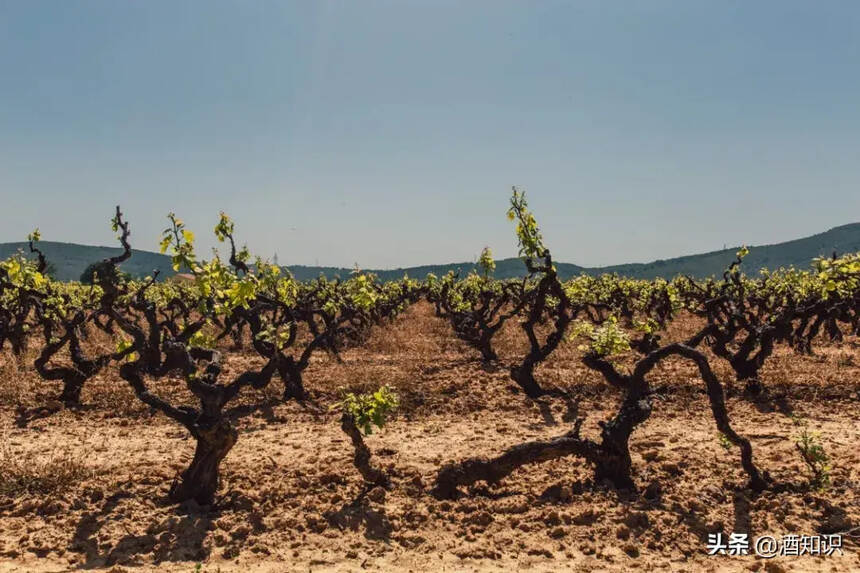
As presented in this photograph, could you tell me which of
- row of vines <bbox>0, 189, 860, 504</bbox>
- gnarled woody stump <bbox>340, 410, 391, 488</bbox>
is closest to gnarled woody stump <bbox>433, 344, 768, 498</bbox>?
row of vines <bbox>0, 189, 860, 504</bbox>

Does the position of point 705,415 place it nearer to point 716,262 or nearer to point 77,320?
point 77,320

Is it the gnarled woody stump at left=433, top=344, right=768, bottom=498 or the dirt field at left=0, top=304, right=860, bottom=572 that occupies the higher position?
the gnarled woody stump at left=433, top=344, right=768, bottom=498

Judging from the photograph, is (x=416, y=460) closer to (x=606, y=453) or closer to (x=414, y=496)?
(x=414, y=496)

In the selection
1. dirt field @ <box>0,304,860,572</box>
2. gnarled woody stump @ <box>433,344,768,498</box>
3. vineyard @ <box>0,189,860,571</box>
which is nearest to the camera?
dirt field @ <box>0,304,860,572</box>

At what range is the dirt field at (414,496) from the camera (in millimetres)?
6617

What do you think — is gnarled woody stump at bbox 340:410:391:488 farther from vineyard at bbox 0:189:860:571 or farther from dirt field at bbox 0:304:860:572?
dirt field at bbox 0:304:860:572

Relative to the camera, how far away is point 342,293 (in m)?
32.7

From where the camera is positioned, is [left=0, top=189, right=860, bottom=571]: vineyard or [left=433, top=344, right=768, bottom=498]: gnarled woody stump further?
[left=433, top=344, right=768, bottom=498]: gnarled woody stump

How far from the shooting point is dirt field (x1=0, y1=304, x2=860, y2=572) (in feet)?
21.7

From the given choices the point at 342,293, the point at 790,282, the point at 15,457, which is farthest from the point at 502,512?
the point at 342,293

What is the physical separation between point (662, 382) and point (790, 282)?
13802mm

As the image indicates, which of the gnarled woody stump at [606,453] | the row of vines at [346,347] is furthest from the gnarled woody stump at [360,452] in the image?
the gnarled woody stump at [606,453]

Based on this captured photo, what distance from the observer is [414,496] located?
8.23m

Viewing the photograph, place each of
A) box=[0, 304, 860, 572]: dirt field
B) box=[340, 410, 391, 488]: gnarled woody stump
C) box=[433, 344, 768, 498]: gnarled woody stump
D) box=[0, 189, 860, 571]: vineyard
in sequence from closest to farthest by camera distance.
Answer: box=[0, 304, 860, 572]: dirt field, box=[0, 189, 860, 571]: vineyard, box=[433, 344, 768, 498]: gnarled woody stump, box=[340, 410, 391, 488]: gnarled woody stump
